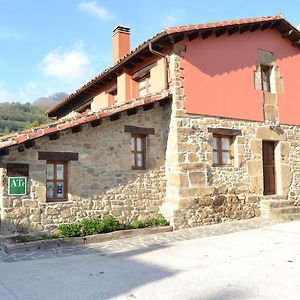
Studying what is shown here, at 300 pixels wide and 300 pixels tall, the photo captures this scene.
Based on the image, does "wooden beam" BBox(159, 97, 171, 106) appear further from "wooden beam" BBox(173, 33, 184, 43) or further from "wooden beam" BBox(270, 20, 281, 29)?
"wooden beam" BBox(270, 20, 281, 29)

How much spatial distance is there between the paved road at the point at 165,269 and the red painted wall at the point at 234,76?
3.72 meters

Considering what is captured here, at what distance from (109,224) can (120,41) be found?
25.1 feet

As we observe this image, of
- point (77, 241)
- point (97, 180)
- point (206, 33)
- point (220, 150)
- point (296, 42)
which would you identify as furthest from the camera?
point (296, 42)

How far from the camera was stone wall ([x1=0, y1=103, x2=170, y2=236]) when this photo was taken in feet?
25.5

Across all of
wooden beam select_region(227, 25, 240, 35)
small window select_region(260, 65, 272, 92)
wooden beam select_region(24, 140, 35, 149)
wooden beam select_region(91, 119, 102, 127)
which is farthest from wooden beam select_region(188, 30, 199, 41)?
wooden beam select_region(24, 140, 35, 149)

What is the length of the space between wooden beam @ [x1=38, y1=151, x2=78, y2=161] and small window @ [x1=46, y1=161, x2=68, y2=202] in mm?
185

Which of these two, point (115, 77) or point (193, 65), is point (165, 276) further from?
point (115, 77)

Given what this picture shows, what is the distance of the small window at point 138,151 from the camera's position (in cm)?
950

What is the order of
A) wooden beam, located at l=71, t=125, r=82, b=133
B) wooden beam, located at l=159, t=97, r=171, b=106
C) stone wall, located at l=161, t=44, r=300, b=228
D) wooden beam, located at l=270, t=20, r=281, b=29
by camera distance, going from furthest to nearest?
wooden beam, located at l=270, t=20, r=281, b=29 < wooden beam, located at l=159, t=97, r=171, b=106 < stone wall, located at l=161, t=44, r=300, b=228 < wooden beam, located at l=71, t=125, r=82, b=133

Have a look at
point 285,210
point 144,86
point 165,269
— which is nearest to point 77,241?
point 165,269

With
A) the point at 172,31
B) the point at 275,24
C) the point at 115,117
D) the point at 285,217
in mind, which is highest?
the point at 275,24

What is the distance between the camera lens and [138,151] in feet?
31.6

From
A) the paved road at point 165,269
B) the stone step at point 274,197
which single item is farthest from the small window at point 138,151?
the stone step at point 274,197

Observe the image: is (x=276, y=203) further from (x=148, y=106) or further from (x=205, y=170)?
(x=148, y=106)
